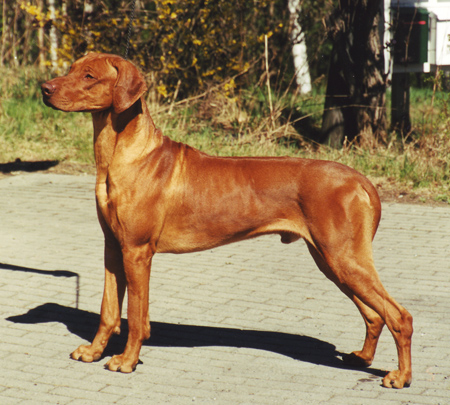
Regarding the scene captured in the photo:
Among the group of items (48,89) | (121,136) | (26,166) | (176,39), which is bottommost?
(26,166)

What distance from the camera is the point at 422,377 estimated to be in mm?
4344

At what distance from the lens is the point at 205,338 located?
500 cm

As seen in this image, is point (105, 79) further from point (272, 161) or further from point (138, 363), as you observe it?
point (138, 363)

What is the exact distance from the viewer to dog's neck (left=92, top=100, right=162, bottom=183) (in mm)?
4215

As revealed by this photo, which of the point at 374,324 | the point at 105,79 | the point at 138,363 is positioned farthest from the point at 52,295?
the point at 374,324

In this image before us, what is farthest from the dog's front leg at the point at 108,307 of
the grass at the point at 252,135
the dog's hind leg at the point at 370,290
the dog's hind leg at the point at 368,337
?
the grass at the point at 252,135

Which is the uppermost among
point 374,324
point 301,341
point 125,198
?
point 125,198

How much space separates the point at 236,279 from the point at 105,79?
2847 millimetres

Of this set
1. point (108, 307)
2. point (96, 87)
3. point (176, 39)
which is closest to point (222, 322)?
point (108, 307)

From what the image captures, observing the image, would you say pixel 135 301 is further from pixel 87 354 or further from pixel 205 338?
pixel 205 338

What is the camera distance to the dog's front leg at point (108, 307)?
14.8 ft

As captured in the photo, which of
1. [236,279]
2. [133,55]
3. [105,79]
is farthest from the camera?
[133,55]

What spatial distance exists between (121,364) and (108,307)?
1.31 ft

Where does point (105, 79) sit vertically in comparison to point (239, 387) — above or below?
above
